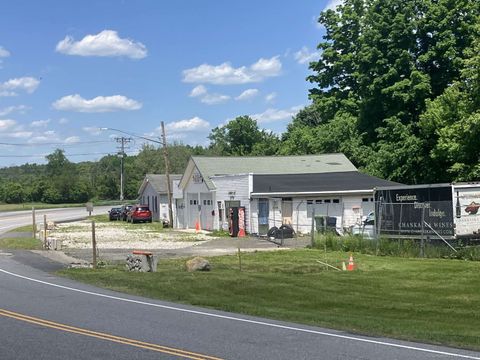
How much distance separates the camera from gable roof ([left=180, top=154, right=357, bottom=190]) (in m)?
47.2

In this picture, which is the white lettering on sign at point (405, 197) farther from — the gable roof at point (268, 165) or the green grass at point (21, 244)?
the green grass at point (21, 244)

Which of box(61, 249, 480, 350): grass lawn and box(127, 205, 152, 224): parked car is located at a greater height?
box(127, 205, 152, 224): parked car

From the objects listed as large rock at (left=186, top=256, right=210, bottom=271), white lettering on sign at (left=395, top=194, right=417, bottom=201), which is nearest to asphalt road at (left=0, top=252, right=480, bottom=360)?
large rock at (left=186, top=256, right=210, bottom=271)

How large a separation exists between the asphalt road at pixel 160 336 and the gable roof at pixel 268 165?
33064mm

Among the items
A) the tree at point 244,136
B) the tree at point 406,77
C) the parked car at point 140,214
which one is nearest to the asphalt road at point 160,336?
the tree at point 406,77

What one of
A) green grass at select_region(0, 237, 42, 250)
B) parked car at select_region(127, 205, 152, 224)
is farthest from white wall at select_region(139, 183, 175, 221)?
green grass at select_region(0, 237, 42, 250)

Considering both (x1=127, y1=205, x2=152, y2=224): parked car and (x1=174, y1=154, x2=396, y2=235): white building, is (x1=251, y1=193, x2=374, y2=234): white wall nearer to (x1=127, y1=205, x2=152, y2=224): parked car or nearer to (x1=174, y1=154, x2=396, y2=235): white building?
(x1=174, y1=154, x2=396, y2=235): white building

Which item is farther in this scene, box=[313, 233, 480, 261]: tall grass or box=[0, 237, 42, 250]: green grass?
box=[0, 237, 42, 250]: green grass

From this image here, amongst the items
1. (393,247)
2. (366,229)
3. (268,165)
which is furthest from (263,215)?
(393,247)

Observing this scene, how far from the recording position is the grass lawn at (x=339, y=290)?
38.3 ft

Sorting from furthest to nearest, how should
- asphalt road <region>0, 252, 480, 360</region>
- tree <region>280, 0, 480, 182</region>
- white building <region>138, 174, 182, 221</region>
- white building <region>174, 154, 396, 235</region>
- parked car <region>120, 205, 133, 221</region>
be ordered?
parked car <region>120, 205, 133, 221</region> < white building <region>138, 174, 182, 221</region> < tree <region>280, 0, 480, 182</region> < white building <region>174, 154, 396, 235</region> < asphalt road <region>0, 252, 480, 360</region>

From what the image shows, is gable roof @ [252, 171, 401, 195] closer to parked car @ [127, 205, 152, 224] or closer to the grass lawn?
the grass lawn

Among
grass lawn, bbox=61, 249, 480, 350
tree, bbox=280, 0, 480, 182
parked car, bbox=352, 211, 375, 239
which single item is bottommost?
grass lawn, bbox=61, 249, 480, 350

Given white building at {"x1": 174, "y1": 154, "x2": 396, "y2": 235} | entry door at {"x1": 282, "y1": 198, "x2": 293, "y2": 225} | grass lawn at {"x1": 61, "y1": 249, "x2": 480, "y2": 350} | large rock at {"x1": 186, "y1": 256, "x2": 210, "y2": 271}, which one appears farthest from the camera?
entry door at {"x1": 282, "y1": 198, "x2": 293, "y2": 225}
